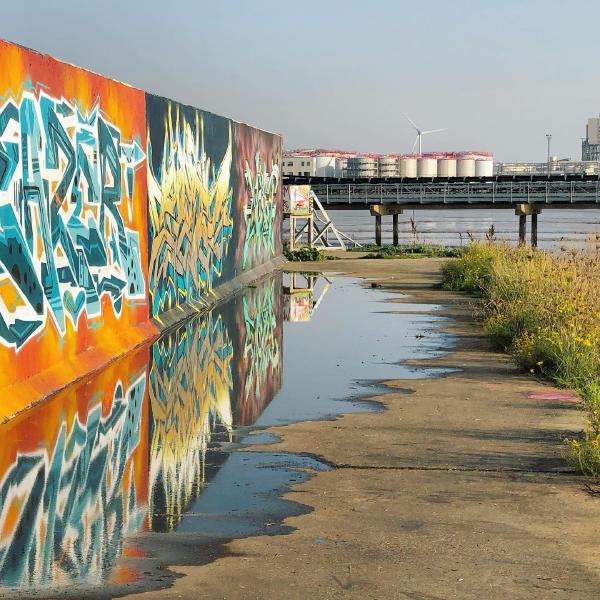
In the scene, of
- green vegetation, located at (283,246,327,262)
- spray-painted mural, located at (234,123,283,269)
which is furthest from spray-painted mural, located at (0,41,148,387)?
green vegetation, located at (283,246,327,262)

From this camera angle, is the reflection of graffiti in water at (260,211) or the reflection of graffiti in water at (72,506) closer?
the reflection of graffiti in water at (72,506)

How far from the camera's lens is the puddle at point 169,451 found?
6.88 meters

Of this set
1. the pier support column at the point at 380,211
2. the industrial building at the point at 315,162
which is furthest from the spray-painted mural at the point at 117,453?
the industrial building at the point at 315,162

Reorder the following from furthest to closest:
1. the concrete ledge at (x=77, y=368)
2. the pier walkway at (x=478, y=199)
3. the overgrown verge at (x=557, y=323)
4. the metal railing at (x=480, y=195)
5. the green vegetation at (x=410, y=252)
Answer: the metal railing at (x=480, y=195), the pier walkway at (x=478, y=199), the green vegetation at (x=410, y=252), the concrete ledge at (x=77, y=368), the overgrown verge at (x=557, y=323)

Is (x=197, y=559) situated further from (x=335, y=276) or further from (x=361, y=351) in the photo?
(x=335, y=276)

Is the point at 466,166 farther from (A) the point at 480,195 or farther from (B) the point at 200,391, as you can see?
(B) the point at 200,391

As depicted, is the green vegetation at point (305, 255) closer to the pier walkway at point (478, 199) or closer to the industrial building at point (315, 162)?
the pier walkway at point (478, 199)

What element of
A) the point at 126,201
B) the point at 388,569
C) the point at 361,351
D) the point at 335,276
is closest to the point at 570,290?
the point at 361,351

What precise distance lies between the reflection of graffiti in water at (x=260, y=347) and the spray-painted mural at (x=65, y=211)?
170cm

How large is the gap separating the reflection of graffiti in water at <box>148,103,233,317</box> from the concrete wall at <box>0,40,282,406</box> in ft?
0.11

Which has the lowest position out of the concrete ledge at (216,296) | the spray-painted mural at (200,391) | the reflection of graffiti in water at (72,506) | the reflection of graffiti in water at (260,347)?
the reflection of graffiti in water at (260,347)

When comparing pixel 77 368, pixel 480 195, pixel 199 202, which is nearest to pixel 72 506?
pixel 77 368

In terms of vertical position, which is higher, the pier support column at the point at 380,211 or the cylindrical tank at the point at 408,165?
the cylindrical tank at the point at 408,165

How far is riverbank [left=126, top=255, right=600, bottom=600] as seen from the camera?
20.8 feet
